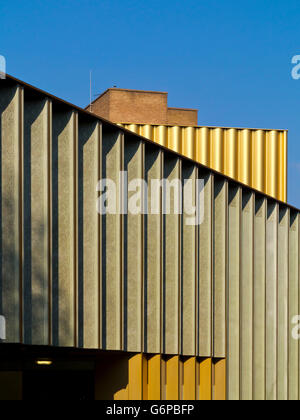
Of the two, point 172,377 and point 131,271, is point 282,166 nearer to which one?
point 172,377

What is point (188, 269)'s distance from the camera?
49.0 feet

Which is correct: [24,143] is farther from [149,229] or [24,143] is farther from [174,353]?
[174,353]

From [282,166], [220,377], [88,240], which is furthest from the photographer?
[282,166]

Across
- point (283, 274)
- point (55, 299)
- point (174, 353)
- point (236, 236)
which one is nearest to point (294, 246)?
point (283, 274)

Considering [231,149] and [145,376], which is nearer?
[145,376]

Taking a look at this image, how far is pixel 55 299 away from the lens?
464 inches

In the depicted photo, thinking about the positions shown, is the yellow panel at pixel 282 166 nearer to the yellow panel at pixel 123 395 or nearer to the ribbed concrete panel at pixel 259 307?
the ribbed concrete panel at pixel 259 307

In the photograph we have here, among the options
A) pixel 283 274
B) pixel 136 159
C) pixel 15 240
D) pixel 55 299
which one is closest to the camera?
pixel 15 240

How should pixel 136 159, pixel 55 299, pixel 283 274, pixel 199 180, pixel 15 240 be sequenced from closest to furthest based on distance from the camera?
pixel 15 240 < pixel 55 299 < pixel 136 159 < pixel 199 180 < pixel 283 274

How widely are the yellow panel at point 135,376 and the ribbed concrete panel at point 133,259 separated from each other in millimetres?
251

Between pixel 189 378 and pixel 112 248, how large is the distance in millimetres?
3779

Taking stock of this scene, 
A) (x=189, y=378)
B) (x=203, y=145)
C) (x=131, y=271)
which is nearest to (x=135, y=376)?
(x=189, y=378)

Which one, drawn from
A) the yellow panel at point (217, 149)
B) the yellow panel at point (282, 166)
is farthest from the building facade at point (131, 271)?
the yellow panel at point (282, 166)

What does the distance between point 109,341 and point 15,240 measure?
316 cm
